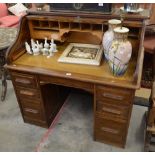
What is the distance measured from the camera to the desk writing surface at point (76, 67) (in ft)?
4.31

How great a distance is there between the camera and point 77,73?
1.37m

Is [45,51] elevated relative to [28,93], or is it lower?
elevated

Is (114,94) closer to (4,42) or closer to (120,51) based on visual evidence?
(120,51)

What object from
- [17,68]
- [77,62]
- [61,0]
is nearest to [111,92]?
[77,62]

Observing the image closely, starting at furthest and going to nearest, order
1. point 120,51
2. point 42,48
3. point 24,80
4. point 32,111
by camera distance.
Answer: point 32,111, point 42,48, point 24,80, point 120,51

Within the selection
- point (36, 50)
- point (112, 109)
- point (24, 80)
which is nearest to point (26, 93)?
point (24, 80)

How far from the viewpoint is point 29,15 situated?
5.24ft

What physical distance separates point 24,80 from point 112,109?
0.69m

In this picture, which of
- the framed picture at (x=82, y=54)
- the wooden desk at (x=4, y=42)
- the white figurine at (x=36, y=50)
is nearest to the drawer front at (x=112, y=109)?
the framed picture at (x=82, y=54)

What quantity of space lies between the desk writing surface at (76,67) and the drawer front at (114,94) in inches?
2.4

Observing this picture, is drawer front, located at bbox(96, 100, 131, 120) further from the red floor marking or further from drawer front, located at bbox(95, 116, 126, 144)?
the red floor marking

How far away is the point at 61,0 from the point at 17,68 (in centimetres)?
61

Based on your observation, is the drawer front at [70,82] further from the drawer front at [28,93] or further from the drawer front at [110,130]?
the drawer front at [110,130]

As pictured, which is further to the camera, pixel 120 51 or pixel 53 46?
pixel 53 46
